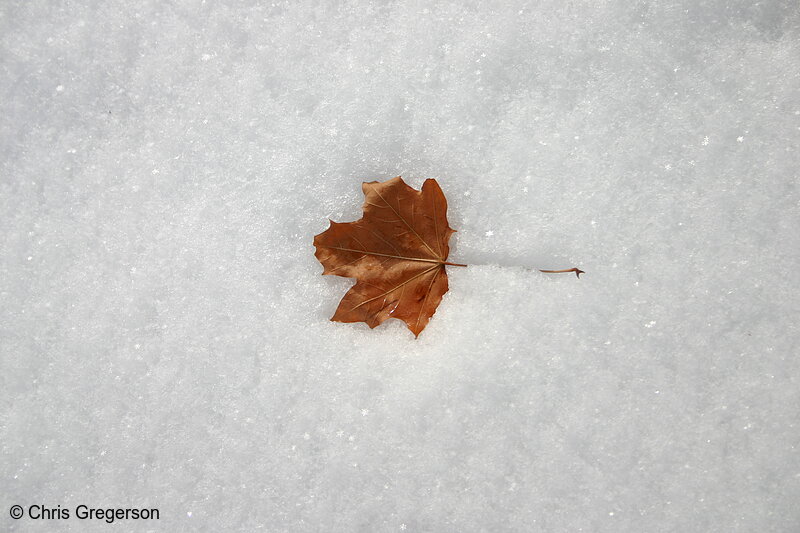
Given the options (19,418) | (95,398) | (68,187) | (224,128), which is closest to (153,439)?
(95,398)

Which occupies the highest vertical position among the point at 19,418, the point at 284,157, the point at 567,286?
the point at 284,157

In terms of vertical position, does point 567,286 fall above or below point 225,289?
above

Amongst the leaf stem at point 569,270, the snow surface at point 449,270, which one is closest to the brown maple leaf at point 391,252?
the snow surface at point 449,270

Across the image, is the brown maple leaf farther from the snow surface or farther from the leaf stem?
the leaf stem

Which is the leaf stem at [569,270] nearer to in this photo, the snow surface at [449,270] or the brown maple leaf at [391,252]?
the snow surface at [449,270]

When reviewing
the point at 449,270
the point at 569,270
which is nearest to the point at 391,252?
the point at 449,270

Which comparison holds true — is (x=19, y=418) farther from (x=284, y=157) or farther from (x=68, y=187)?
(x=284, y=157)
